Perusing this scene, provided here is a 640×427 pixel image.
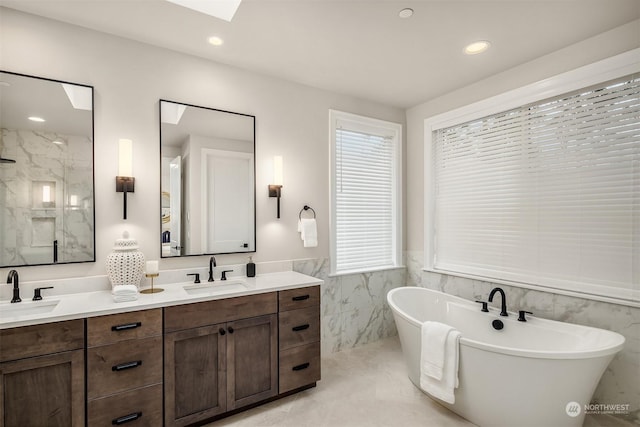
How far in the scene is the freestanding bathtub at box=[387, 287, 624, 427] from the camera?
1.81m

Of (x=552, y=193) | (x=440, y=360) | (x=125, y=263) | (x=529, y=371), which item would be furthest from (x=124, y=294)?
(x=552, y=193)

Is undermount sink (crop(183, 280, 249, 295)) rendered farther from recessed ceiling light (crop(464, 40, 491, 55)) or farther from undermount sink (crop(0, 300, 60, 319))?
recessed ceiling light (crop(464, 40, 491, 55))

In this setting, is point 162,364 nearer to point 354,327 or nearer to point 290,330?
point 290,330

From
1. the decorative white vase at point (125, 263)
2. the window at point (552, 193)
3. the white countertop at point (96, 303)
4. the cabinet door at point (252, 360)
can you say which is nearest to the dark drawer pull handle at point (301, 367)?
the cabinet door at point (252, 360)

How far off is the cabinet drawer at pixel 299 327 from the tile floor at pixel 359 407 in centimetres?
44

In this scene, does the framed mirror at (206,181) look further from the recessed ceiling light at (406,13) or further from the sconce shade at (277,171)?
the recessed ceiling light at (406,13)

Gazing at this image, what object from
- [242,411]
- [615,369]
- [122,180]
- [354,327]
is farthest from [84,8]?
[615,369]

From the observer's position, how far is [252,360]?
7.48ft

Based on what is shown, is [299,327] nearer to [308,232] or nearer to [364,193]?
[308,232]

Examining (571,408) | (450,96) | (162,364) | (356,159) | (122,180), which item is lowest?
(571,408)

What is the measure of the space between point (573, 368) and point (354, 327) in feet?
6.61

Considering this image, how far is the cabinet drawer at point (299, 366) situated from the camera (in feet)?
7.93

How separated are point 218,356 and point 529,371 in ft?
6.44

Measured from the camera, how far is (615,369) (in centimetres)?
223
